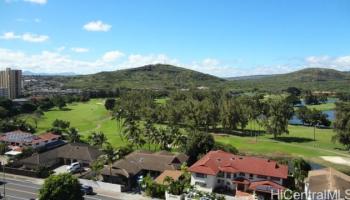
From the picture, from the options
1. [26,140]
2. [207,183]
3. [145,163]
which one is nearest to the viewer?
[207,183]

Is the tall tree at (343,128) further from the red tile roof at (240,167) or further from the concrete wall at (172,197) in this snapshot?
the concrete wall at (172,197)

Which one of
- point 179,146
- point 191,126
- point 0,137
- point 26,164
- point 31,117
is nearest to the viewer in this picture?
point 26,164

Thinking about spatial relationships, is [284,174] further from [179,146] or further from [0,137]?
[0,137]

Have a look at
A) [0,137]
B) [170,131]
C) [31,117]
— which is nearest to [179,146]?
[170,131]

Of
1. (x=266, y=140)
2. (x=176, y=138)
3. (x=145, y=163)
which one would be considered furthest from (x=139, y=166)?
(x=266, y=140)

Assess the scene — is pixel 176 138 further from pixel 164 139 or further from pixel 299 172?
pixel 299 172

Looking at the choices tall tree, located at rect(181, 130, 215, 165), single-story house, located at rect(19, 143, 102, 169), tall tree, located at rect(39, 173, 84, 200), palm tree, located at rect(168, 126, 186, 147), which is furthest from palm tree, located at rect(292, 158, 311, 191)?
single-story house, located at rect(19, 143, 102, 169)
